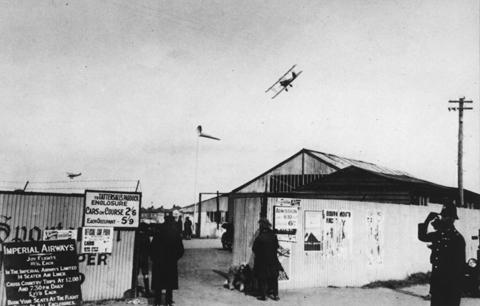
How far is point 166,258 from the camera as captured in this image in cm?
924

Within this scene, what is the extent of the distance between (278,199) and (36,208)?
18.5ft

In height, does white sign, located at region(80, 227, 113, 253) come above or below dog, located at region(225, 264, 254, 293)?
above

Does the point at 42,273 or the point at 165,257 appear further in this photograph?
the point at 165,257

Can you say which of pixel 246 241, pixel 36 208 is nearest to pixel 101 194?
pixel 36 208

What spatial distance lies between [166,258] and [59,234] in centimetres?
213

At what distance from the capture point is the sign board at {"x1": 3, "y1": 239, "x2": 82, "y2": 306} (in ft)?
27.0

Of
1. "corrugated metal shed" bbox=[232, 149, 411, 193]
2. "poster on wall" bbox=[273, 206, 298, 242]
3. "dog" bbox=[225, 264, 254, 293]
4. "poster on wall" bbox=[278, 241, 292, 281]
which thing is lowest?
"dog" bbox=[225, 264, 254, 293]

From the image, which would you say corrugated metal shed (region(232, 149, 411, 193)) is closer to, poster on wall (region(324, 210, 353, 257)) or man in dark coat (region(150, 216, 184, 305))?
poster on wall (region(324, 210, 353, 257))

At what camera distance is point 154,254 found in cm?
933

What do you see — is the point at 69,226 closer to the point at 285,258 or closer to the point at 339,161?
the point at 285,258

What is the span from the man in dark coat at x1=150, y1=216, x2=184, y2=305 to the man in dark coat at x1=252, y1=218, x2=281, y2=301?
2.12 metres

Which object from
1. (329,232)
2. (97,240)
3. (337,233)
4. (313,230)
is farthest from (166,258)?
(337,233)

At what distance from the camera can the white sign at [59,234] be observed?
889cm

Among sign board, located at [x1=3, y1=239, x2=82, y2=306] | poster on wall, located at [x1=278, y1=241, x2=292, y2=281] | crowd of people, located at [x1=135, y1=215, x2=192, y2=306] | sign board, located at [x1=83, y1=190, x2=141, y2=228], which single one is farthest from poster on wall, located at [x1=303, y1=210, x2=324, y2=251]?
sign board, located at [x1=3, y1=239, x2=82, y2=306]
